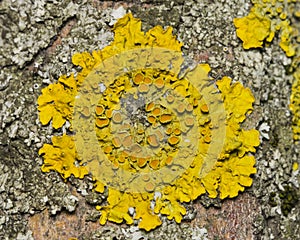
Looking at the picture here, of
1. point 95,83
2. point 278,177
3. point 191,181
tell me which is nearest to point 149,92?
point 95,83

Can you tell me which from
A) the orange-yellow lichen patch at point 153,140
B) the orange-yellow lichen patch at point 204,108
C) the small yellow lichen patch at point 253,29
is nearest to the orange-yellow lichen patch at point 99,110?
the orange-yellow lichen patch at point 153,140

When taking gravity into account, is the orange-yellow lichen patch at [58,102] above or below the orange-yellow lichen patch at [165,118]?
above

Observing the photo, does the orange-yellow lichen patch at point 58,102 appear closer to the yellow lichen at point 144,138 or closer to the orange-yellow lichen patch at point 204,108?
the yellow lichen at point 144,138

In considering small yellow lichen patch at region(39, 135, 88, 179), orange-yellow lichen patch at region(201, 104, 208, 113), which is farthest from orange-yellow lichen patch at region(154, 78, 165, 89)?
small yellow lichen patch at region(39, 135, 88, 179)

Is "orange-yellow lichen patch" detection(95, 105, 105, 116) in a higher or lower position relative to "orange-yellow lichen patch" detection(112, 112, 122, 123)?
higher

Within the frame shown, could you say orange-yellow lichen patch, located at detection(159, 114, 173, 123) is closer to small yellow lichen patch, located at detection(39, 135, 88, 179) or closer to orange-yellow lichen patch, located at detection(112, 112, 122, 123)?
orange-yellow lichen patch, located at detection(112, 112, 122, 123)

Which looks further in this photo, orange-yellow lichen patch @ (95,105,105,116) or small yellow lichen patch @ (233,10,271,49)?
small yellow lichen patch @ (233,10,271,49)
